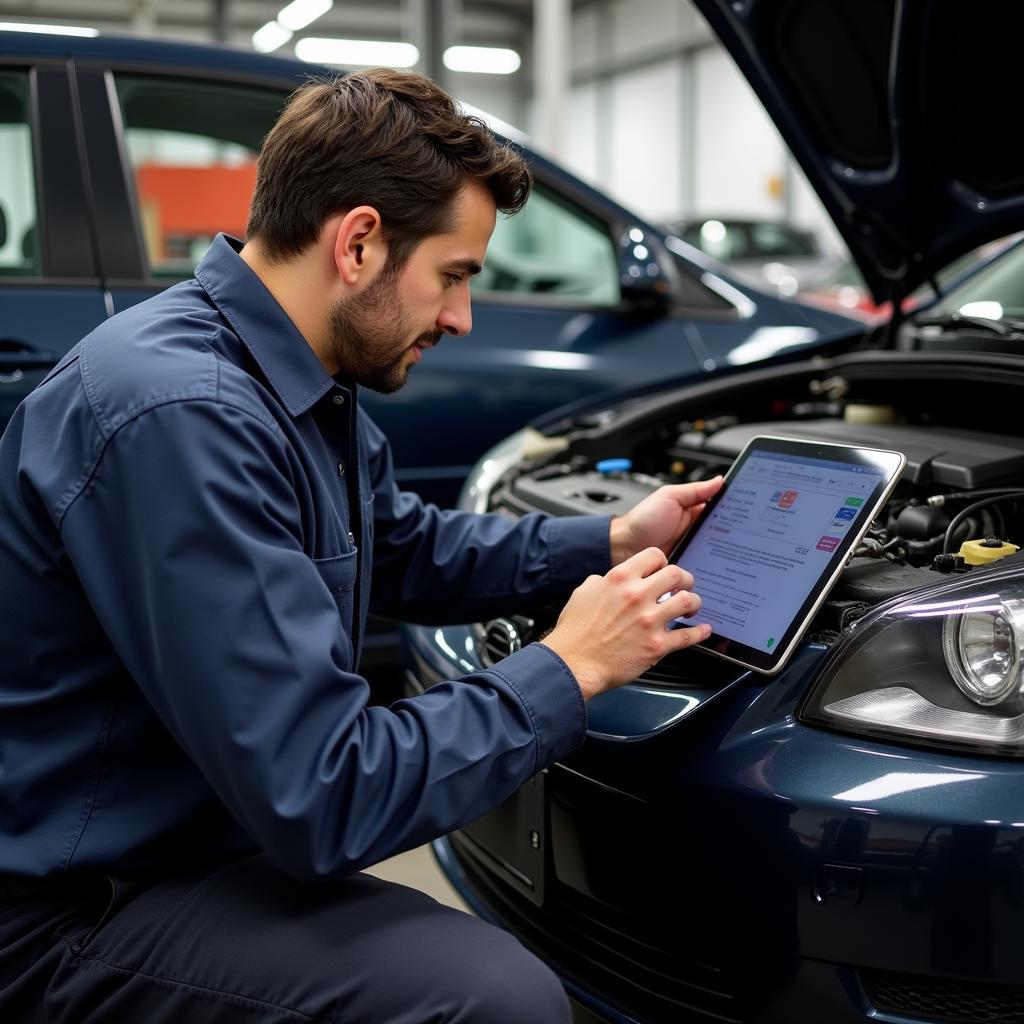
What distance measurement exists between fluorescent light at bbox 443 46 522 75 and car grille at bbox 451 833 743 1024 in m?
18.1

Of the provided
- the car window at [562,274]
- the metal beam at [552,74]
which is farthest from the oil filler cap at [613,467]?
the metal beam at [552,74]

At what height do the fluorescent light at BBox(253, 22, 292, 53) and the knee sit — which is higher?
the fluorescent light at BBox(253, 22, 292, 53)

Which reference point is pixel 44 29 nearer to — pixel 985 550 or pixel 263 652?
pixel 263 652

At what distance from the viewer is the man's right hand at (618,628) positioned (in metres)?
1.17

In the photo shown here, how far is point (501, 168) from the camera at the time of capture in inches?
49.8

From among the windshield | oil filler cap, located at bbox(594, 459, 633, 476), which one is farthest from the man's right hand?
the windshield

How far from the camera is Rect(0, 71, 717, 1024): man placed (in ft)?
3.33

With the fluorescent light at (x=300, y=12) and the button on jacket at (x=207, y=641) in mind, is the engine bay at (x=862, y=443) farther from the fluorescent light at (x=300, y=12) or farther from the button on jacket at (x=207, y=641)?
the fluorescent light at (x=300, y=12)

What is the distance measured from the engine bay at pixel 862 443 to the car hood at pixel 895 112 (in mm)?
296

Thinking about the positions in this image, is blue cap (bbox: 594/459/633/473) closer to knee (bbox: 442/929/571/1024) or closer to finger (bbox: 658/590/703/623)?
finger (bbox: 658/590/703/623)

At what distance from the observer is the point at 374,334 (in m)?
1.23

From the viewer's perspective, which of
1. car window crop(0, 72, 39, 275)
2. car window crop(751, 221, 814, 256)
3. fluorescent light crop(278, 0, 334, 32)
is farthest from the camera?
fluorescent light crop(278, 0, 334, 32)

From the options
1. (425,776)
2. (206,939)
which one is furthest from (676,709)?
(206,939)

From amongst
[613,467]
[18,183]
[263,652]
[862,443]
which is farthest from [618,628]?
[18,183]
